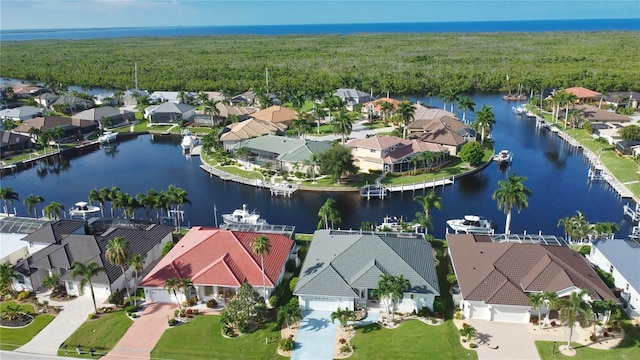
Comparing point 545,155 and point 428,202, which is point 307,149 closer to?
point 428,202

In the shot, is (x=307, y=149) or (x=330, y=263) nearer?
(x=330, y=263)

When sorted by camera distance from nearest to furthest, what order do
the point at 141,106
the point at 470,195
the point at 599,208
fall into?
1. the point at 599,208
2. the point at 470,195
3. the point at 141,106

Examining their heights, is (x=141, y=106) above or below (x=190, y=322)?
above

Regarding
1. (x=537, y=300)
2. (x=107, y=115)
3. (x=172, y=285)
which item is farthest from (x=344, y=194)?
(x=107, y=115)

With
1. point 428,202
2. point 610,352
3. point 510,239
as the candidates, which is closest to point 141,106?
point 428,202

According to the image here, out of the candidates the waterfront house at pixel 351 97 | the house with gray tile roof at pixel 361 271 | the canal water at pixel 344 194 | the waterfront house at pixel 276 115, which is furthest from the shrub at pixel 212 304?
the waterfront house at pixel 351 97

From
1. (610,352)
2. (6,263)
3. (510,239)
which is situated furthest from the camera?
(510,239)

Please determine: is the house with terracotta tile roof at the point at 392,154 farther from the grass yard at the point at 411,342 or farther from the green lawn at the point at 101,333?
the green lawn at the point at 101,333
